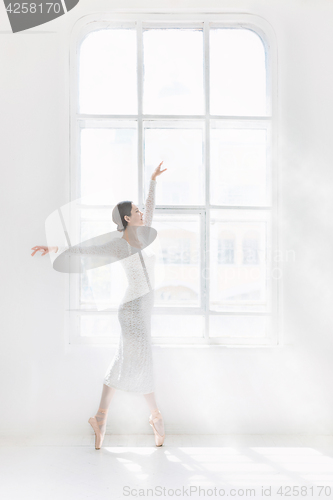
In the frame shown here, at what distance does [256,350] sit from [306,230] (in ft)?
2.69

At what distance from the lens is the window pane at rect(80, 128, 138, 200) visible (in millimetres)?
2541

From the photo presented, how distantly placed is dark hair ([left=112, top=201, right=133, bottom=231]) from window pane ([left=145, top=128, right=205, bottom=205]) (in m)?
0.31

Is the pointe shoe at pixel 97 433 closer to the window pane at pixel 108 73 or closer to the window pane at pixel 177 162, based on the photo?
the window pane at pixel 177 162

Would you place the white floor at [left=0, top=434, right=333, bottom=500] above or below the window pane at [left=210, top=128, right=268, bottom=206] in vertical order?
below

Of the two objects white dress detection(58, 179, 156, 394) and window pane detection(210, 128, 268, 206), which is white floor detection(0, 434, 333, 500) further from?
window pane detection(210, 128, 268, 206)

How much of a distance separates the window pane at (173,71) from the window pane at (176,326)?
1339mm

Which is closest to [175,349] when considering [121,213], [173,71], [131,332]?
[131,332]

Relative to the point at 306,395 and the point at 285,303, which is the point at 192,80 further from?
the point at 306,395

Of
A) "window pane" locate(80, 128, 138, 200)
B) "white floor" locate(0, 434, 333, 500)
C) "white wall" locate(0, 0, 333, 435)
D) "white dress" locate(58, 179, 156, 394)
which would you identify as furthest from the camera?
"window pane" locate(80, 128, 138, 200)

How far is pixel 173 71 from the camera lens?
2549mm

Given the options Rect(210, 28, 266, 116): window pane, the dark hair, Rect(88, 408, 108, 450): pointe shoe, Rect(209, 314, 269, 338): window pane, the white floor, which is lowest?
the white floor

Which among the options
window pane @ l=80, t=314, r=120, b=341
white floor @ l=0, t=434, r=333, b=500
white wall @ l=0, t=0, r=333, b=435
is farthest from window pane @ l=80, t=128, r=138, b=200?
white floor @ l=0, t=434, r=333, b=500

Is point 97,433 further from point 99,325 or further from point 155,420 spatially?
point 99,325

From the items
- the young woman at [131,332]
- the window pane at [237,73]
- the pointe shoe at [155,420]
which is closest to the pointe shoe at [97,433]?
the young woman at [131,332]
